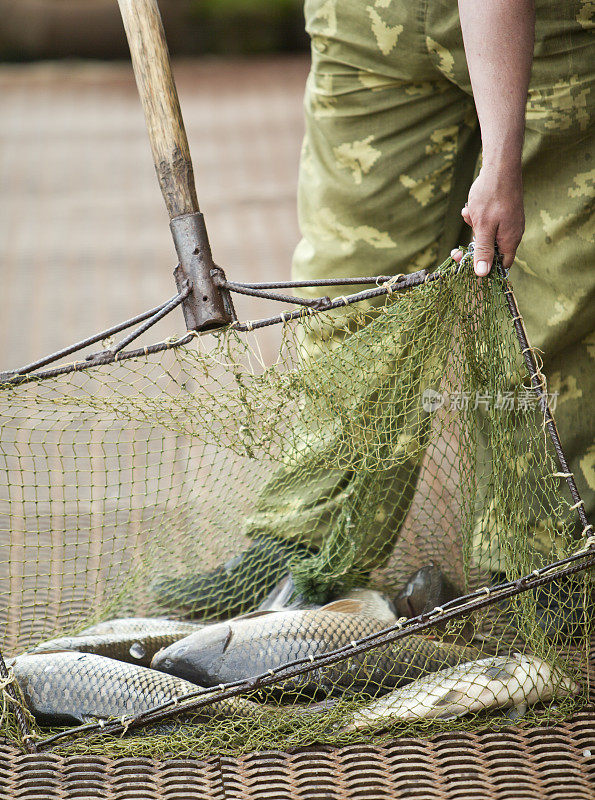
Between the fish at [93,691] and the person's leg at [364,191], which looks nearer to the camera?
the fish at [93,691]

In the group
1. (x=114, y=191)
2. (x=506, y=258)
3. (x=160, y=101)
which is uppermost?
(x=114, y=191)

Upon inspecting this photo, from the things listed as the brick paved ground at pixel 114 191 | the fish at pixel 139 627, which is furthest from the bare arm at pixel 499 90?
the brick paved ground at pixel 114 191

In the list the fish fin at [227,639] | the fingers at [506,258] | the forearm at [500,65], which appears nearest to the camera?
the forearm at [500,65]

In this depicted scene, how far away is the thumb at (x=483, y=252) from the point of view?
4.54 ft


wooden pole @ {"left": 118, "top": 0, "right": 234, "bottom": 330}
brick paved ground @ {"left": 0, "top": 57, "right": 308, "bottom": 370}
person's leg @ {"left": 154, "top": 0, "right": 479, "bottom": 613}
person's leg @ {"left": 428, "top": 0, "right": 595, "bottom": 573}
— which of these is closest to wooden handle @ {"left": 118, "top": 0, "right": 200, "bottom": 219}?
wooden pole @ {"left": 118, "top": 0, "right": 234, "bottom": 330}

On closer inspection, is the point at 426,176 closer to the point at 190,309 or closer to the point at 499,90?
the point at 499,90

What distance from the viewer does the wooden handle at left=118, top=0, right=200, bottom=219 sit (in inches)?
58.2

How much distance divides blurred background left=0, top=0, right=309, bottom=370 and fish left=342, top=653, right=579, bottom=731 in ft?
7.01

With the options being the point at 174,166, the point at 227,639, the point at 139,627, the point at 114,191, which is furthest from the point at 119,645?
the point at 114,191

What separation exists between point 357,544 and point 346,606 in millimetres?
155

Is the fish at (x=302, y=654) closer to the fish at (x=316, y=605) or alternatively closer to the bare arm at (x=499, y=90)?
the fish at (x=316, y=605)

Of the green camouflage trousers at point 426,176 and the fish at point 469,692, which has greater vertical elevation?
the green camouflage trousers at point 426,176

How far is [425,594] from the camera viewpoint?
1748mm

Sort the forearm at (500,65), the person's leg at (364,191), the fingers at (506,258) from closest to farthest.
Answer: the forearm at (500,65)
the fingers at (506,258)
the person's leg at (364,191)
